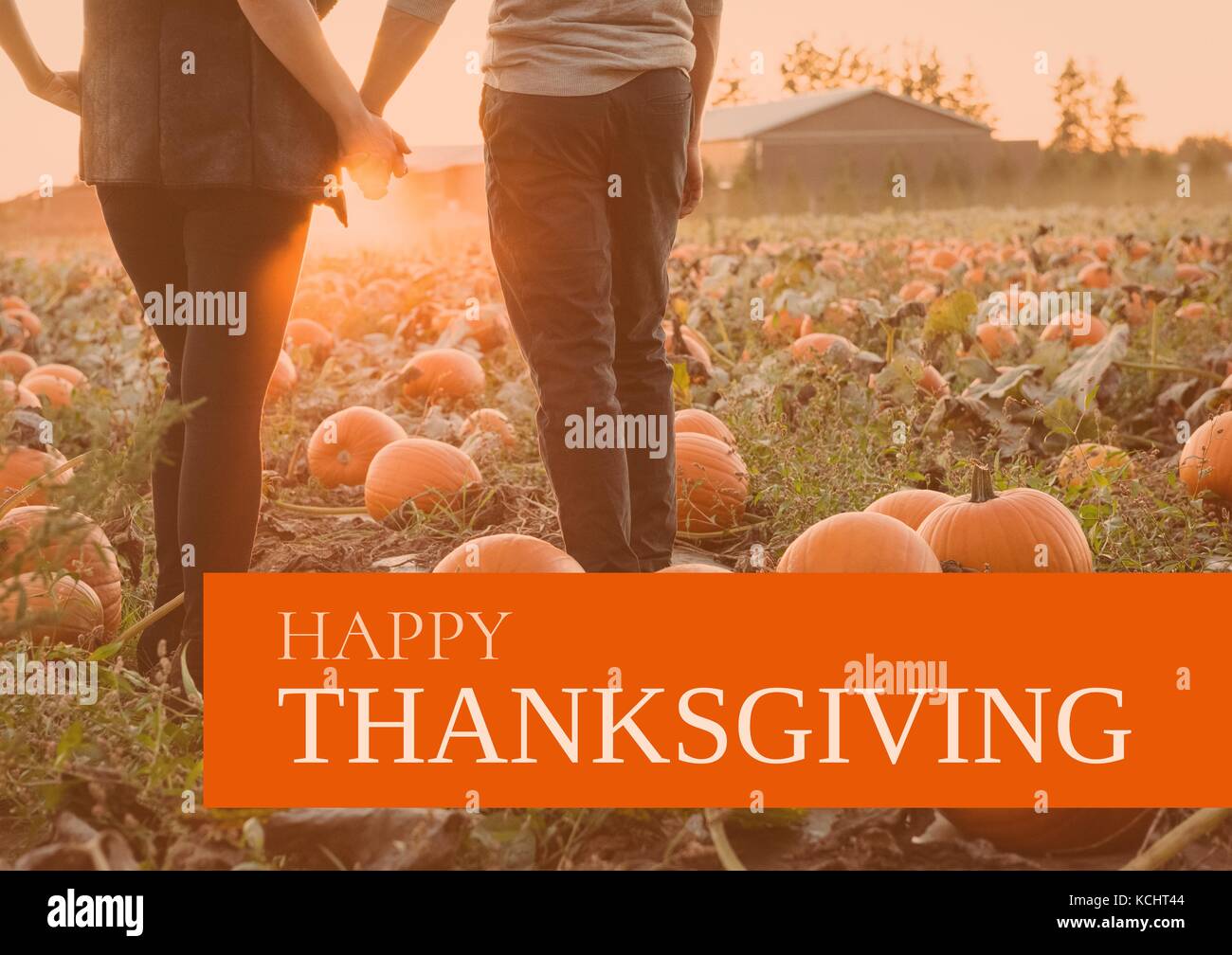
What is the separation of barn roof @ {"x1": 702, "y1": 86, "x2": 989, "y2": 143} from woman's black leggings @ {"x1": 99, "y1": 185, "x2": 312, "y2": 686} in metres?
17.5

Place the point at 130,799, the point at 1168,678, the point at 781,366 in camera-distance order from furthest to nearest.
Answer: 1. the point at 781,366
2. the point at 1168,678
3. the point at 130,799

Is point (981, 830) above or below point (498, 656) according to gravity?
below

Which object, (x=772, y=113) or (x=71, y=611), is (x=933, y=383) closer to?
(x=71, y=611)

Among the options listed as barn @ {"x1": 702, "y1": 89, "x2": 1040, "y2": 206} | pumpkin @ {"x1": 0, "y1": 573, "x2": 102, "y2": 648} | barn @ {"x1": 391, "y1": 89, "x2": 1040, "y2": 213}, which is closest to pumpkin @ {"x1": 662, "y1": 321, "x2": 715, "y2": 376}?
pumpkin @ {"x1": 0, "y1": 573, "x2": 102, "y2": 648}

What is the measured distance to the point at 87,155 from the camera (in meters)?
2.34

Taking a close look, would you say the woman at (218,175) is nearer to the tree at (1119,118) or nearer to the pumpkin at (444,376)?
the pumpkin at (444,376)

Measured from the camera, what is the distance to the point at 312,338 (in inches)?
219

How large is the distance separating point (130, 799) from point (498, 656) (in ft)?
1.89

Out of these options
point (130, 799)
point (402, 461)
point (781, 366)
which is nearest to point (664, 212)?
point (402, 461)

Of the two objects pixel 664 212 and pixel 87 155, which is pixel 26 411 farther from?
pixel 664 212

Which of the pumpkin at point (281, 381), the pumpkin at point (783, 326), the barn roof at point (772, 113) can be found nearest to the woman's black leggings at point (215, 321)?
the pumpkin at point (281, 381)

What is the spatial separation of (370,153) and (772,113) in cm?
2034

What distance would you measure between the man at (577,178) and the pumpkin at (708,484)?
71 cm
